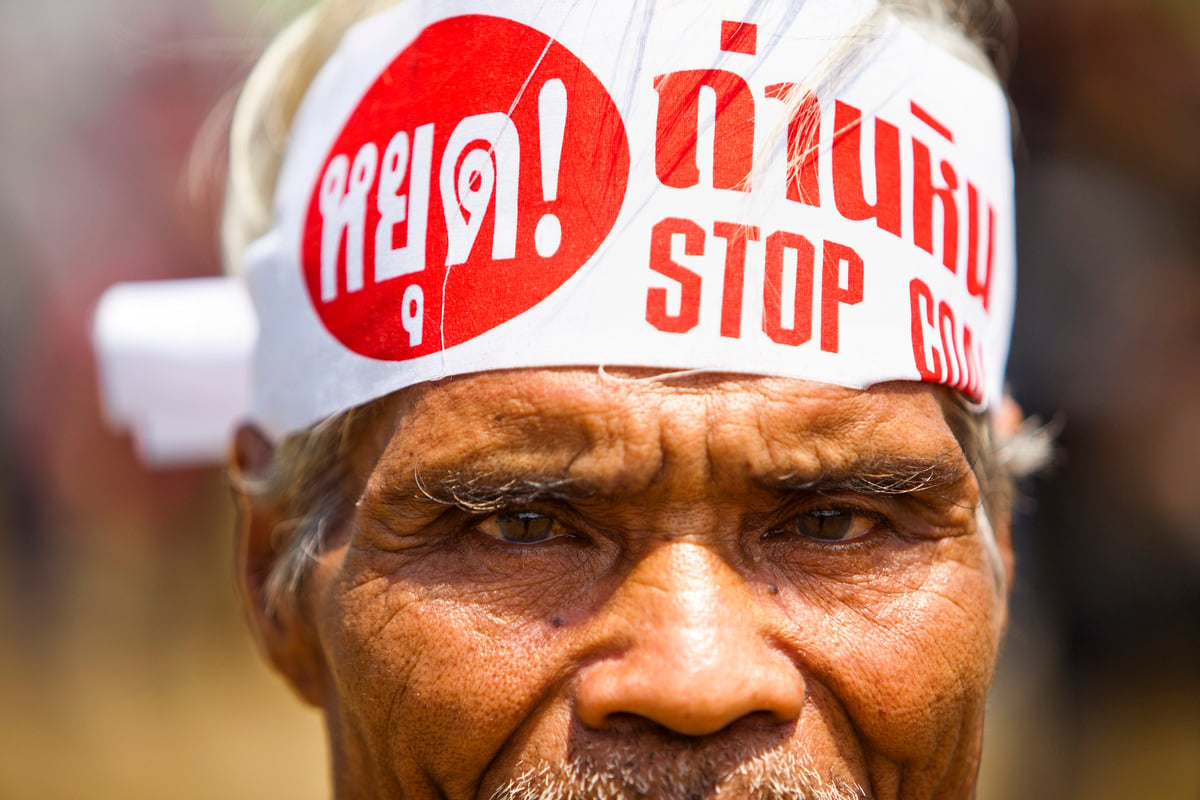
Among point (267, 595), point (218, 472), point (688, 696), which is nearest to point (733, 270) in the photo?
point (688, 696)

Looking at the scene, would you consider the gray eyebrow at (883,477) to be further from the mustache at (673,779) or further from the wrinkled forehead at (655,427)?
the mustache at (673,779)

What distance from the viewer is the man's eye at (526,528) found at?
5.83 ft

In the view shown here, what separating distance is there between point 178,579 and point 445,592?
4745 millimetres

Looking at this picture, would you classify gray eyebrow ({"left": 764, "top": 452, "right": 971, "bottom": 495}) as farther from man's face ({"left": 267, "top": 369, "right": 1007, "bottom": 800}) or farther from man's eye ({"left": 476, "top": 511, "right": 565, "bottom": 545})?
man's eye ({"left": 476, "top": 511, "right": 565, "bottom": 545})

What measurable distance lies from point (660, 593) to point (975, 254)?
0.78 m

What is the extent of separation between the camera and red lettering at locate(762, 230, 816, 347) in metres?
1.65

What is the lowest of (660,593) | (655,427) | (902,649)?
(902,649)

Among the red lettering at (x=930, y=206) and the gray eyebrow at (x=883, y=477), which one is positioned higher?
the red lettering at (x=930, y=206)

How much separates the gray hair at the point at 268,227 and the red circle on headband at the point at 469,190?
218 millimetres

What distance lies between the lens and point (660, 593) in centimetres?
163

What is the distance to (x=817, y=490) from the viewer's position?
68.4 inches

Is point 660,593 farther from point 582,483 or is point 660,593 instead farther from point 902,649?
point 902,649

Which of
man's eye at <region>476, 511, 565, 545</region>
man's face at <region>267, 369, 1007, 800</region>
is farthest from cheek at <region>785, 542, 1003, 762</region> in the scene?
man's eye at <region>476, 511, 565, 545</region>

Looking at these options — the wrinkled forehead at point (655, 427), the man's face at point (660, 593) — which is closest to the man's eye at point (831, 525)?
the man's face at point (660, 593)
